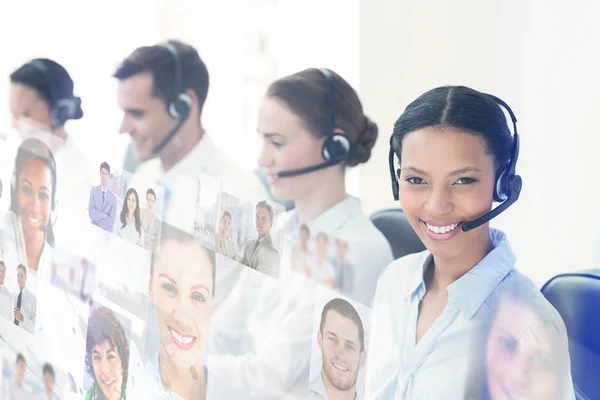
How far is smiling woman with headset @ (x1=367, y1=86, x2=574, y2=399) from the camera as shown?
127 centimetres

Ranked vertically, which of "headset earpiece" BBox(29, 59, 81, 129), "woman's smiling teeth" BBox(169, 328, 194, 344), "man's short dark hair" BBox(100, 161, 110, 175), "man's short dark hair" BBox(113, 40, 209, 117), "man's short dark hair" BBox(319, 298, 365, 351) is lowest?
"woman's smiling teeth" BBox(169, 328, 194, 344)

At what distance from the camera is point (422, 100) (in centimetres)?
136

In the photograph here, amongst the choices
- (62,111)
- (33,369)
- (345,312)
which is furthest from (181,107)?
(33,369)

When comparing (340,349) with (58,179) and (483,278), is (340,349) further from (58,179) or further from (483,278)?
(58,179)

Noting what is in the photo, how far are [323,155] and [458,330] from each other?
45 centimetres

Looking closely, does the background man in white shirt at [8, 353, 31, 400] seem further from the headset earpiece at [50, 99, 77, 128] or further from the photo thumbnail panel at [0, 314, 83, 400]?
the headset earpiece at [50, 99, 77, 128]

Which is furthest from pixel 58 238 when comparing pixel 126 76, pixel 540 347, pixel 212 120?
pixel 540 347

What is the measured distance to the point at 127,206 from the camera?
2.07m

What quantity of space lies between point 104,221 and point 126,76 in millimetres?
408

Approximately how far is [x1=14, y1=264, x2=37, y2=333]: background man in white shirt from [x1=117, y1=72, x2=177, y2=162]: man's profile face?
69 cm

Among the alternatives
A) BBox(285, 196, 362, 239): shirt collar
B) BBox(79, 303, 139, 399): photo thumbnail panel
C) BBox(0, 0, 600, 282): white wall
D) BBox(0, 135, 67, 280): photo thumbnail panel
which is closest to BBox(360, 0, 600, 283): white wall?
BBox(0, 0, 600, 282): white wall

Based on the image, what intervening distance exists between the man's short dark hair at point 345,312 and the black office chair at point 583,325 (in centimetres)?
41

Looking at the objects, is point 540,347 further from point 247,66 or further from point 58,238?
point 58,238

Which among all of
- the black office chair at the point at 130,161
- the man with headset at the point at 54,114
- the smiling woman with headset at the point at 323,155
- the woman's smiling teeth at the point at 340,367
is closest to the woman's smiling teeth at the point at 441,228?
the smiling woman with headset at the point at 323,155
